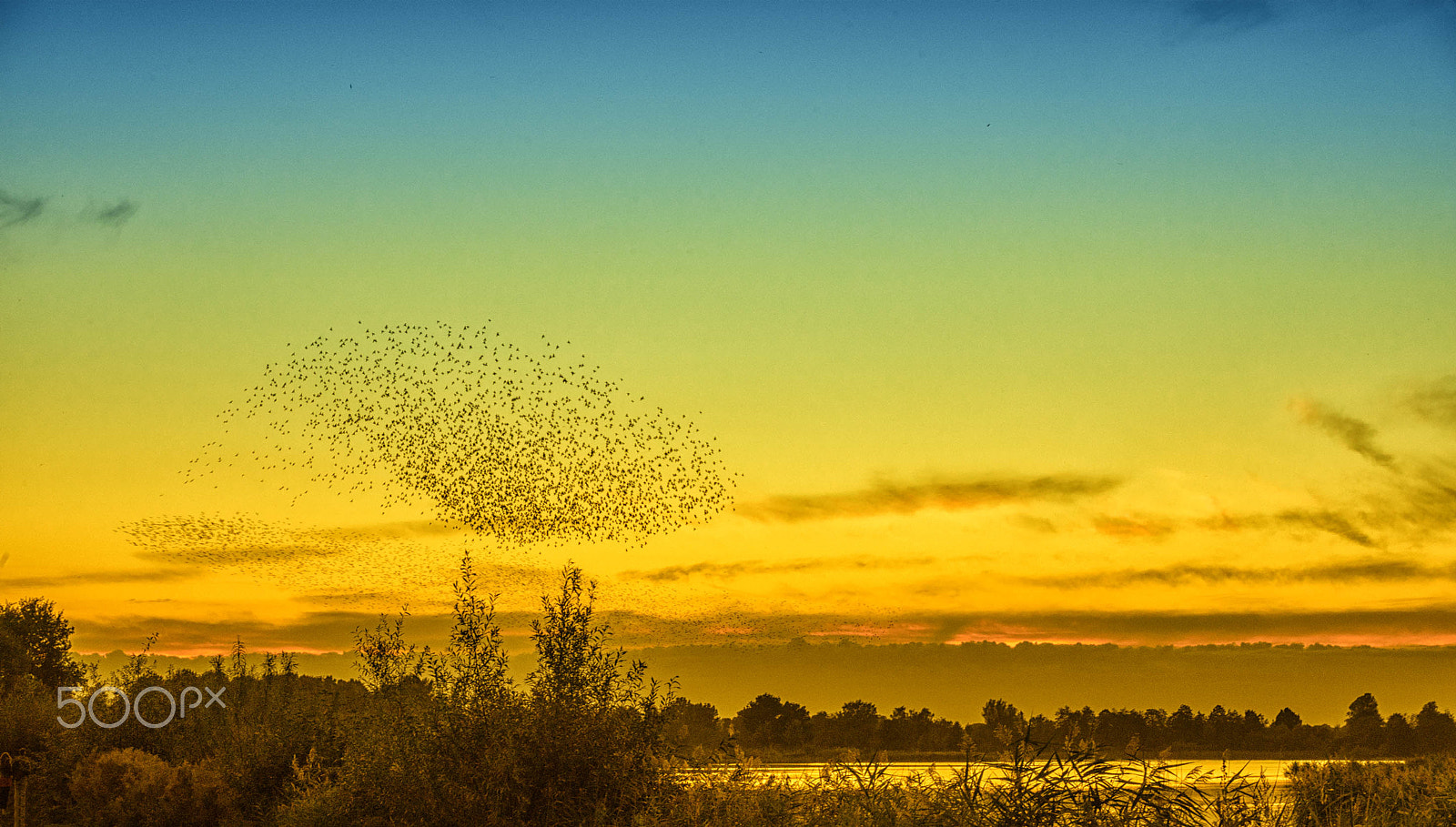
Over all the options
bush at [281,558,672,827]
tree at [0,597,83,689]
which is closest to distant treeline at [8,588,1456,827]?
bush at [281,558,672,827]

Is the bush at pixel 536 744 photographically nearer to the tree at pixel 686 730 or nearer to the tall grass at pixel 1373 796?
the tree at pixel 686 730

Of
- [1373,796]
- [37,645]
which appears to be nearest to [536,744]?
[1373,796]

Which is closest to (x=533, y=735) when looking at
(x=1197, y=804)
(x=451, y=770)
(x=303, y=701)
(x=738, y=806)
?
(x=451, y=770)

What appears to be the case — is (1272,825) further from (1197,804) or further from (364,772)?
(364,772)

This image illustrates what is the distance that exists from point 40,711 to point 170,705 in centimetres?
557

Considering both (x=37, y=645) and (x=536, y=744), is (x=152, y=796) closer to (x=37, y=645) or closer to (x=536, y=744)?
(x=536, y=744)

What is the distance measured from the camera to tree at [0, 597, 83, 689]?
8394 centimetres

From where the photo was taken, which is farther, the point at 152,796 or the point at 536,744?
the point at 152,796

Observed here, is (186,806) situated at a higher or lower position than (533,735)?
lower

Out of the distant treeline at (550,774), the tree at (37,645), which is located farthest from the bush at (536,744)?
the tree at (37,645)

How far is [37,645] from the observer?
8725 centimetres

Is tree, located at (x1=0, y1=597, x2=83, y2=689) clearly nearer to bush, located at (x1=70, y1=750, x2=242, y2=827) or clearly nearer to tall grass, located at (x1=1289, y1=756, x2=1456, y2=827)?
bush, located at (x1=70, y1=750, x2=242, y2=827)

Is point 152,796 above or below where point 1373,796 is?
below

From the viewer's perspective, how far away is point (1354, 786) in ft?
144
